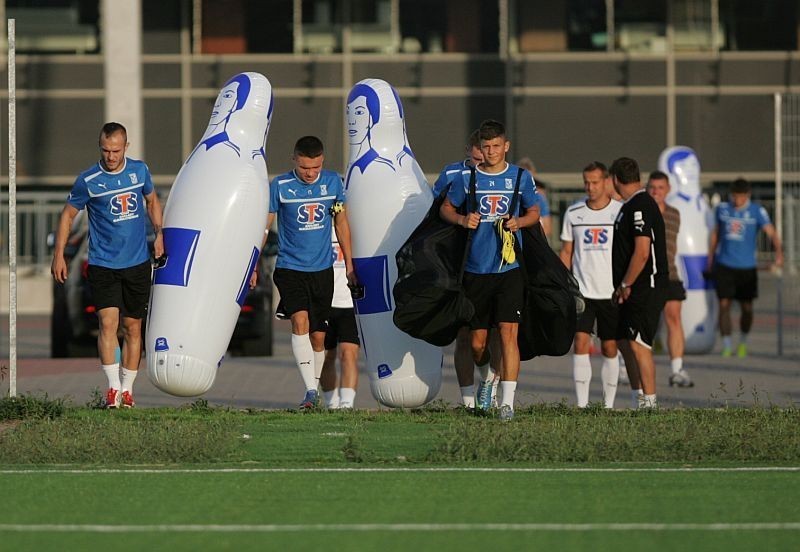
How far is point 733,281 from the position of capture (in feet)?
61.3

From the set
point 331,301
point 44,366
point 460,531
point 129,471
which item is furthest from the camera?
point 44,366

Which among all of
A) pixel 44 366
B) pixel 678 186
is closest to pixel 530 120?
pixel 678 186

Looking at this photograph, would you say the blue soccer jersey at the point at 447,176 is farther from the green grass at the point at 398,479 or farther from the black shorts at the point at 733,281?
the black shorts at the point at 733,281

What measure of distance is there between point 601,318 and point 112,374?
3.75 m

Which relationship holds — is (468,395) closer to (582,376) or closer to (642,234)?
(582,376)

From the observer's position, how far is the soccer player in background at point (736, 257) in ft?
61.3

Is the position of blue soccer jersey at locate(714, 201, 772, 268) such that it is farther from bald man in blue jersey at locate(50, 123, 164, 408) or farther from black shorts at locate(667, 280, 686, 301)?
bald man in blue jersey at locate(50, 123, 164, 408)

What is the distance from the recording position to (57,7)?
32688 millimetres

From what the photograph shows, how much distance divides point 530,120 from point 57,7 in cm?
967

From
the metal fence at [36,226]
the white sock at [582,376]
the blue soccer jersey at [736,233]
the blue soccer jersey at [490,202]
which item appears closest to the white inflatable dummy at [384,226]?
the blue soccer jersey at [490,202]

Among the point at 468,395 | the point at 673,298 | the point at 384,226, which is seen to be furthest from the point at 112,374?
the point at 673,298

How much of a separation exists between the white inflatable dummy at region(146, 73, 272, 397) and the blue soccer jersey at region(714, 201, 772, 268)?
25.7 feet

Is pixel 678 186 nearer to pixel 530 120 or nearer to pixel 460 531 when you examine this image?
pixel 460 531

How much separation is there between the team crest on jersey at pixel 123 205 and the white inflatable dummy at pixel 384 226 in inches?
62.8
